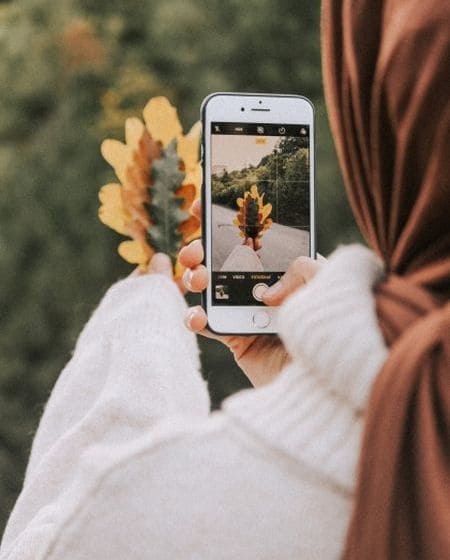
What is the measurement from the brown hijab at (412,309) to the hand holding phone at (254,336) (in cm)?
31

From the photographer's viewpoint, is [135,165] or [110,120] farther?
[110,120]

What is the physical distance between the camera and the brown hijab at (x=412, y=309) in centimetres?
42

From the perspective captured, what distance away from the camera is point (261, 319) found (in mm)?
784

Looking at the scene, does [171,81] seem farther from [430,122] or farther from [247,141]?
[430,122]

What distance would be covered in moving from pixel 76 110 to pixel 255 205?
2.24 metres

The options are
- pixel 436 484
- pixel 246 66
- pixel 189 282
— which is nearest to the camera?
pixel 436 484

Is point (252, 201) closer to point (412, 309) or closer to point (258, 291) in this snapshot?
point (258, 291)

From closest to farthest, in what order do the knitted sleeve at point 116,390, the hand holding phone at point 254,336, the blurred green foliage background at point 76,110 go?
the knitted sleeve at point 116,390, the hand holding phone at point 254,336, the blurred green foliage background at point 76,110

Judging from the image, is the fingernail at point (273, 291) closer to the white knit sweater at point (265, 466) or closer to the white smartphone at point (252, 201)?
the white smartphone at point (252, 201)

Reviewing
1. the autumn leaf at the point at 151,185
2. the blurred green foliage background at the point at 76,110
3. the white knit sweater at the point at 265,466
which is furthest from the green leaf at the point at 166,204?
the blurred green foliage background at the point at 76,110

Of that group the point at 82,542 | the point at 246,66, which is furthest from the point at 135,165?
the point at 246,66

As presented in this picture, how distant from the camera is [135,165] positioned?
0.80 metres

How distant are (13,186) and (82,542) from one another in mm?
2510

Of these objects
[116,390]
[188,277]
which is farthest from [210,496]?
[188,277]
